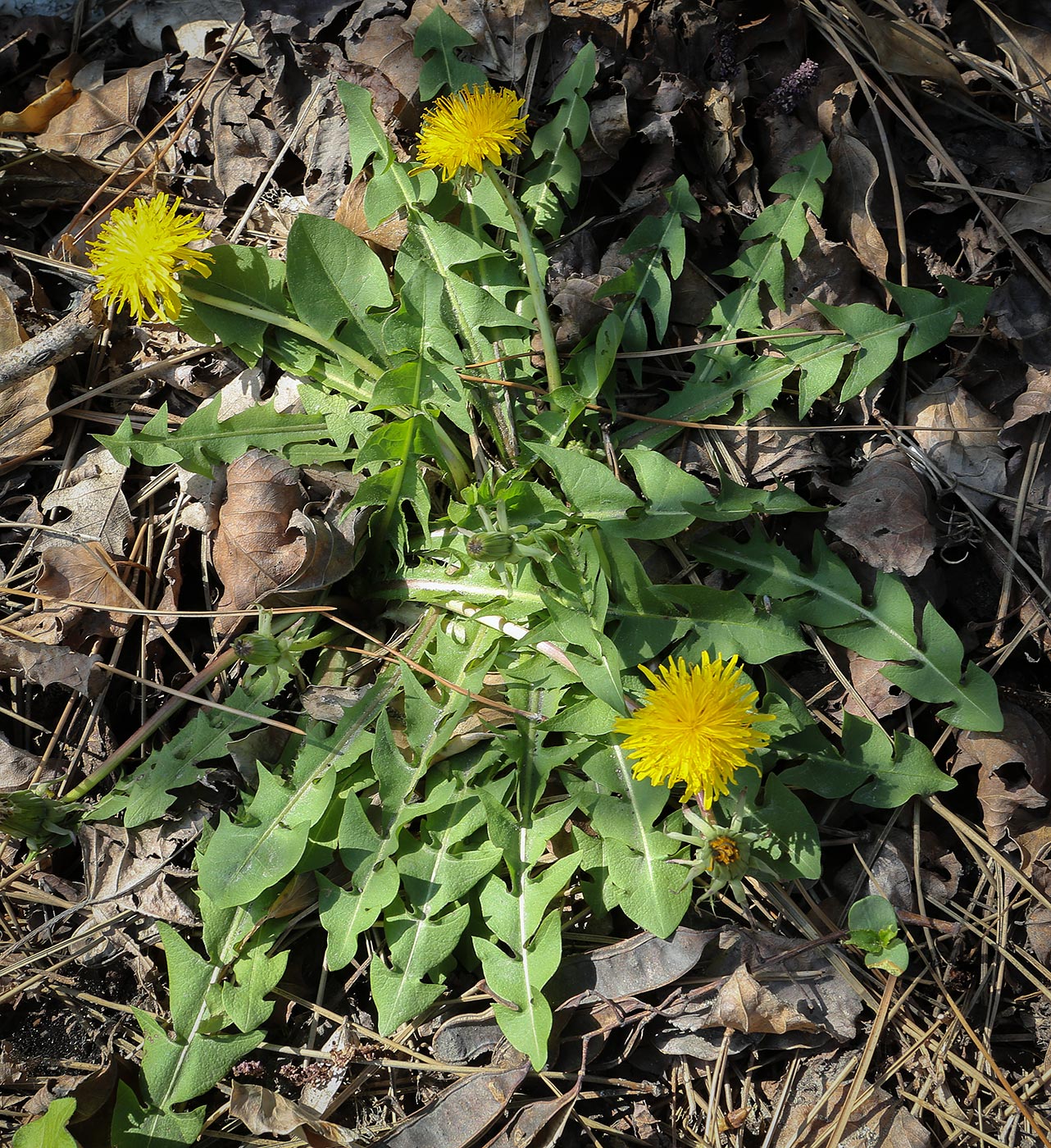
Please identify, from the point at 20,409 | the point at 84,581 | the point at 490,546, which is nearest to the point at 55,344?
the point at 20,409

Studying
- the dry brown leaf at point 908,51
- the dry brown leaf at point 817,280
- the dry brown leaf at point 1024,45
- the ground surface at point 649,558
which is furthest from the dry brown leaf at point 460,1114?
the dry brown leaf at point 1024,45

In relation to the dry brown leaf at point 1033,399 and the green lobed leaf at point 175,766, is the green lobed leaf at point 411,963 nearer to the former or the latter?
the green lobed leaf at point 175,766

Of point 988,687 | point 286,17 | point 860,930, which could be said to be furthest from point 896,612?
point 286,17

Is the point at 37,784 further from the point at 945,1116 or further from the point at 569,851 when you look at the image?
the point at 945,1116

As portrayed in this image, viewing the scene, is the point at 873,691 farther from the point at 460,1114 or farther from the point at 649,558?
the point at 460,1114

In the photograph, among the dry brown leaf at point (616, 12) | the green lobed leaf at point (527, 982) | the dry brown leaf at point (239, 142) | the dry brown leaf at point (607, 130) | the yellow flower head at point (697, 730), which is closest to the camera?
the yellow flower head at point (697, 730)

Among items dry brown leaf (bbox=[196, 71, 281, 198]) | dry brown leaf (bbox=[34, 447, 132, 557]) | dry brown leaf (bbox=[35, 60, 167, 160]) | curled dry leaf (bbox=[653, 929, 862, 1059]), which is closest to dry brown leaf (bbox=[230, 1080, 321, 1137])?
curled dry leaf (bbox=[653, 929, 862, 1059])

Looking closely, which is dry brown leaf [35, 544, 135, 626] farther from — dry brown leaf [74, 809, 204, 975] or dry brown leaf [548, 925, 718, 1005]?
dry brown leaf [548, 925, 718, 1005]
